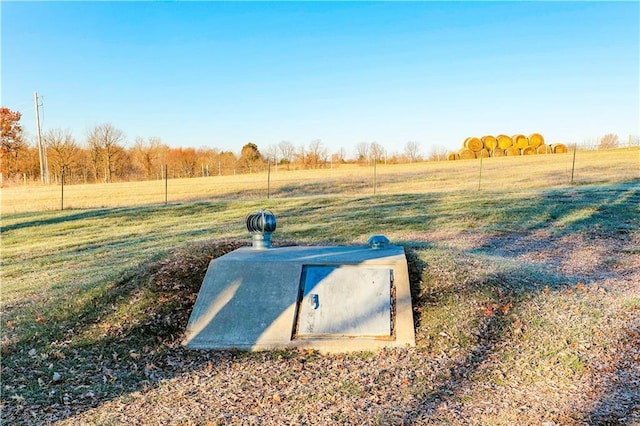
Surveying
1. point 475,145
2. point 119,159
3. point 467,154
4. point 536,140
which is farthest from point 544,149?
point 119,159

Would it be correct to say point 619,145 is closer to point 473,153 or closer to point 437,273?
point 473,153

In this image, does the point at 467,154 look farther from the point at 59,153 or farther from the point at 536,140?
the point at 59,153

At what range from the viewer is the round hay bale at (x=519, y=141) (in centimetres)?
4834

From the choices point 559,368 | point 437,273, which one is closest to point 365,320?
point 437,273

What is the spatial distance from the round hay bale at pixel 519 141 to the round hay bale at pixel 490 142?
1.59 metres

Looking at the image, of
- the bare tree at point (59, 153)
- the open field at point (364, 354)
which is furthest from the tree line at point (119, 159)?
the open field at point (364, 354)

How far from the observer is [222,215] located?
1636 centimetres

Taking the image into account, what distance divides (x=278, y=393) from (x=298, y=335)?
1007 mm

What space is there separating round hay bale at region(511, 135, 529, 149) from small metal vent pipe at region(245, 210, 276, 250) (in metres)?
46.2

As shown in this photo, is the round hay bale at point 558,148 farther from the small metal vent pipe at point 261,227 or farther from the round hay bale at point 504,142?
the small metal vent pipe at point 261,227

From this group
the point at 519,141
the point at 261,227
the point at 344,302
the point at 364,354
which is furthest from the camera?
the point at 519,141

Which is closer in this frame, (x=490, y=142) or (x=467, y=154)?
(x=490, y=142)

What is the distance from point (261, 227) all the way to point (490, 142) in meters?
46.0

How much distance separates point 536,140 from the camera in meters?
48.2
